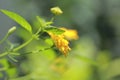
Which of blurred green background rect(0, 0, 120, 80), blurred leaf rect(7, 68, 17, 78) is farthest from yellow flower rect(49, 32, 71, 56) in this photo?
blurred green background rect(0, 0, 120, 80)

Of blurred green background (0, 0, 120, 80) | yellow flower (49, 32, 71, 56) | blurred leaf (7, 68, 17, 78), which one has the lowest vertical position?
yellow flower (49, 32, 71, 56)

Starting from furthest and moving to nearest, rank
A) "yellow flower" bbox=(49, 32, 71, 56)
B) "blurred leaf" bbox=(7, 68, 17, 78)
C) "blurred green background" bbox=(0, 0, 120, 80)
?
"blurred green background" bbox=(0, 0, 120, 80) → "blurred leaf" bbox=(7, 68, 17, 78) → "yellow flower" bbox=(49, 32, 71, 56)

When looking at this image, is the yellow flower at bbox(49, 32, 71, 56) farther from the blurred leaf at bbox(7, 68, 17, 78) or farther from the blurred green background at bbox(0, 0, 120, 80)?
the blurred green background at bbox(0, 0, 120, 80)

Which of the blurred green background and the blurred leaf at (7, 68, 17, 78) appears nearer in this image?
the blurred leaf at (7, 68, 17, 78)

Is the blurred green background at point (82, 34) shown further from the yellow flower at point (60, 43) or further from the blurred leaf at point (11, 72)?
the yellow flower at point (60, 43)

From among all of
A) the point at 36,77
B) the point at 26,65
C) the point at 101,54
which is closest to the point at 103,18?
the point at 101,54

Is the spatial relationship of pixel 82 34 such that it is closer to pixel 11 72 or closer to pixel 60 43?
pixel 11 72

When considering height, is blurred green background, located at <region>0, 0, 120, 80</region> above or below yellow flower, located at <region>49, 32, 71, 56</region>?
above

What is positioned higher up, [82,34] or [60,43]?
[82,34]

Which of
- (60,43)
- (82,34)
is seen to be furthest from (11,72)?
(82,34)
